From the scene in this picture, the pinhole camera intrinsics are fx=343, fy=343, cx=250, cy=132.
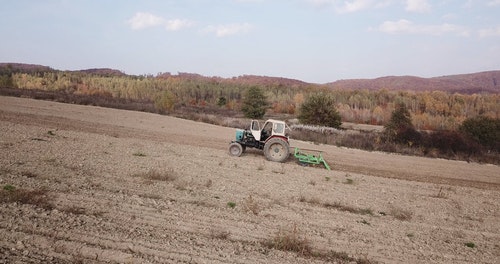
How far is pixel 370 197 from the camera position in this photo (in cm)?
1138

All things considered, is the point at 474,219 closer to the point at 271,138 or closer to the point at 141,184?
the point at 271,138

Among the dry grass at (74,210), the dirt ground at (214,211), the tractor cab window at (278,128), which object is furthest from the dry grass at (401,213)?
the dry grass at (74,210)

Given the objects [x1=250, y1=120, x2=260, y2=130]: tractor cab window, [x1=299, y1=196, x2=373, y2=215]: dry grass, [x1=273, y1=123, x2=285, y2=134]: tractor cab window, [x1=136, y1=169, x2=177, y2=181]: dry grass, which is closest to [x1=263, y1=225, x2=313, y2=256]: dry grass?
[x1=299, y1=196, x2=373, y2=215]: dry grass

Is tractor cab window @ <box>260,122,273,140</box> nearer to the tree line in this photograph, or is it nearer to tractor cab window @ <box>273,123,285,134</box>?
tractor cab window @ <box>273,123,285,134</box>

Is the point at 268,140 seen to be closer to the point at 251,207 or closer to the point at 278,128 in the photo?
the point at 278,128

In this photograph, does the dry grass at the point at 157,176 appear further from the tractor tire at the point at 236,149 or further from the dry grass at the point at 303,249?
the tractor tire at the point at 236,149

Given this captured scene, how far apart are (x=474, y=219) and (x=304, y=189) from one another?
5035 mm

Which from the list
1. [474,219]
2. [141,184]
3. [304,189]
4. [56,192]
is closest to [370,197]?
[304,189]

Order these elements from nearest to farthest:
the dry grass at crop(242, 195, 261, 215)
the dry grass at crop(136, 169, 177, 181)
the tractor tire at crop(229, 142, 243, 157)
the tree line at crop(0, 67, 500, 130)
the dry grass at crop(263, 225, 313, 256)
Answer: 1. the dry grass at crop(263, 225, 313, 256)
2. the dry grass at crop(242, 195, 261, 215)
3. the dry grass at crop(136, 169, 177, 181)
4. the tractor tire at crop(229, 142, 243, 157)
5. the tree line at crop(0, 67, 500, 130)

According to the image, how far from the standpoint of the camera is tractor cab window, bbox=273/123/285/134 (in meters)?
16.0

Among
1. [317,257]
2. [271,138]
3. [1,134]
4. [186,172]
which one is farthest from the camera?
[271,138]

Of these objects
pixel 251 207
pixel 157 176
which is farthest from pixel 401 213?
pixel 157 176

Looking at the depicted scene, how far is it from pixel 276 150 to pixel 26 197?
35.3ft

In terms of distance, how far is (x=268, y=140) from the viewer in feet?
52.4
